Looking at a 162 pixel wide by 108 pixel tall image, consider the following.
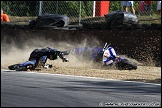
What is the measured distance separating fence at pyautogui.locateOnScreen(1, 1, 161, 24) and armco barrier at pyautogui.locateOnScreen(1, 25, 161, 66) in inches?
84.6

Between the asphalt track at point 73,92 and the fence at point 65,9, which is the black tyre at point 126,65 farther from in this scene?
the fence at point 65,9

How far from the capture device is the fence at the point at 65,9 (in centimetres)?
1891

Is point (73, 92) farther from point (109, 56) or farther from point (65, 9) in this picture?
point (65, 9)

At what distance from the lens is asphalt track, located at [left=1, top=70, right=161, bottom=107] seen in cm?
781

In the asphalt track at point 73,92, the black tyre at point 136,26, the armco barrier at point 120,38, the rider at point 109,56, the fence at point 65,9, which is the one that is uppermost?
the fence at point 65,9

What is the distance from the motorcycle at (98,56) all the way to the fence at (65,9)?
135 inches

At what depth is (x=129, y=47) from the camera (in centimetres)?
1525

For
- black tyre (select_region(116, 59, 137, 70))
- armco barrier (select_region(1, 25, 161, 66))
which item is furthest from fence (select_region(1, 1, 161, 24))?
black tyre (select_region(116, 59, 137, 70))

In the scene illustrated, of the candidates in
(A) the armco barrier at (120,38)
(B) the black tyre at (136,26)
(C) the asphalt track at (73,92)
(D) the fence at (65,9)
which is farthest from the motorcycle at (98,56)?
(D) the fence at (65,9)

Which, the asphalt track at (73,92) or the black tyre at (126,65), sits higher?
the black tyre at (126,65)

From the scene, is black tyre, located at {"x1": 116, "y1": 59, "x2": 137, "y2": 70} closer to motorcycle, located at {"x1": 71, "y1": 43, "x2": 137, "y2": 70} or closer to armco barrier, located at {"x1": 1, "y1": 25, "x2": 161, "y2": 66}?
motorcycle, located at {"x1": 71, "y1": 43, "x2": 137, "y2": 70}

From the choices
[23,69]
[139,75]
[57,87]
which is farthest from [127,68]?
[57,87]

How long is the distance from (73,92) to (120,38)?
676 centimetres

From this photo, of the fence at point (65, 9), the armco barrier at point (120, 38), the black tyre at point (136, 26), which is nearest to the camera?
the armco barrier at point (120, 38)
